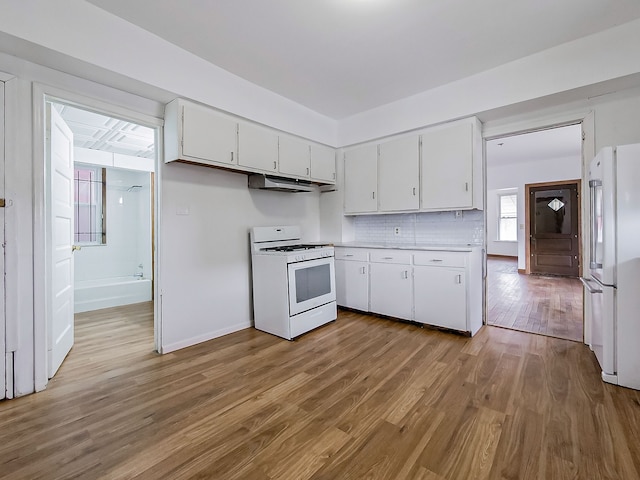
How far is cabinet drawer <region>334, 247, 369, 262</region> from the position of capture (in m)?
3.86

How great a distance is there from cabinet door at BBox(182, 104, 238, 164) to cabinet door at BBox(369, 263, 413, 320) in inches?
85.3

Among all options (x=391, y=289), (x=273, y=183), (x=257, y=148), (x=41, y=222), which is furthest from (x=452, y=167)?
(x=41, y=222)

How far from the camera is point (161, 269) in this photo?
2812 mm

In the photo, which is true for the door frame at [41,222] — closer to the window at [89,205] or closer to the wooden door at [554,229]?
the window at [89,205]

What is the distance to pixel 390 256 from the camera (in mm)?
3633

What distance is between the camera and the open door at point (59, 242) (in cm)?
232

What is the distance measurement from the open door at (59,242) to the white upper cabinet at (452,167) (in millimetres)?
3612

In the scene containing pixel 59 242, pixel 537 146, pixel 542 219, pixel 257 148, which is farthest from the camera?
pixel 542 219

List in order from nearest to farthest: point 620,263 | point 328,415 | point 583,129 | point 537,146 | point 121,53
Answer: point 328,415
point 620,263
point 121,53
point 583,129
point 537,146

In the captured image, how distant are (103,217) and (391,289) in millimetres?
5250

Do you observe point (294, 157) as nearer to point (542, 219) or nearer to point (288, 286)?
point (288, 286)

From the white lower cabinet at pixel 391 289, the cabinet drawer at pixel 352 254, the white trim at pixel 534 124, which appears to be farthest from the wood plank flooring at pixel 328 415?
the white trim at pixel 534 124

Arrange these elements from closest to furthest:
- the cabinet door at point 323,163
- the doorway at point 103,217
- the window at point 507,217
Result: the doorway at point 103,217 → the cabinet door at point 323,163 → the window at point 507,217

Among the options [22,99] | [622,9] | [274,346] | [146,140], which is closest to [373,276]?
[274,346]
